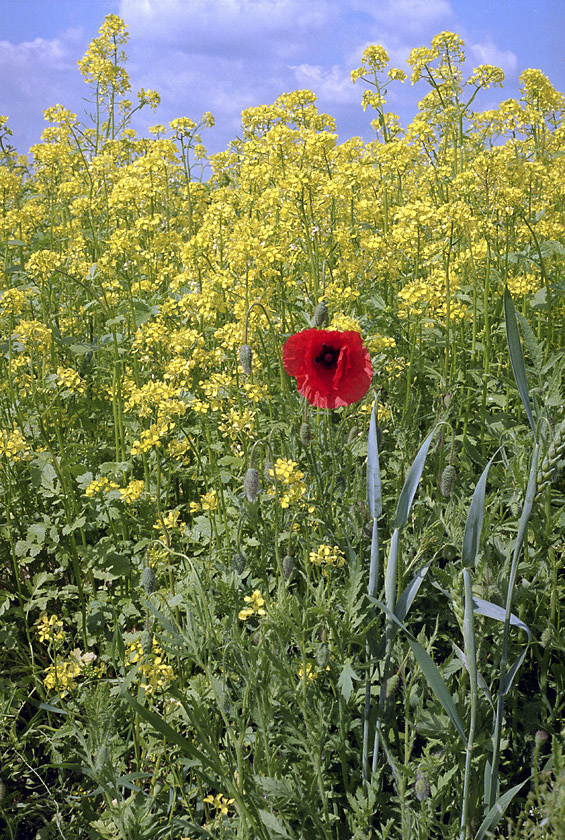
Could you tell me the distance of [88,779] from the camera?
2215 mm

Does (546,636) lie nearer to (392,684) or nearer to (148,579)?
(392,684)

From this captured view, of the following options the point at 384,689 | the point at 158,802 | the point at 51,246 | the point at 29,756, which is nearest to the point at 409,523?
the point at 384,689

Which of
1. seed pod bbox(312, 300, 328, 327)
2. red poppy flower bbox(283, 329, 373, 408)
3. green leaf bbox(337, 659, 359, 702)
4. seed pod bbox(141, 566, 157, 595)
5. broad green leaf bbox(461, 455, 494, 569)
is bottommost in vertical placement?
green leaf bbox(337, 659, 359, 702)

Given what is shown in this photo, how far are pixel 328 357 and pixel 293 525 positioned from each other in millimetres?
563

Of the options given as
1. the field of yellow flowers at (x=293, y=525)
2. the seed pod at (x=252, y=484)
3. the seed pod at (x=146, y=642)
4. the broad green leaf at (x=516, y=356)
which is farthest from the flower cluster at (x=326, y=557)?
the broad green leaf at (x=516, y=356)

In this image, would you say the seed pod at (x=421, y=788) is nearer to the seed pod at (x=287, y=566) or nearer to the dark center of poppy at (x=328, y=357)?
the seed pod at (x=287, y=566)

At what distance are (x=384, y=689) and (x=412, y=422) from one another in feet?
4.70

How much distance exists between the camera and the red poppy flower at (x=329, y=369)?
71.0 inches

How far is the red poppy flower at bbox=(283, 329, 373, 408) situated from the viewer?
1.80m

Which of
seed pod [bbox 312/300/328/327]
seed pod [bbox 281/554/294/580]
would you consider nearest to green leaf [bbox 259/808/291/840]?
seed pod [bbox 281/554/294/580]

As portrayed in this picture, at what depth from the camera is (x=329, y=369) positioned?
73.0 inches

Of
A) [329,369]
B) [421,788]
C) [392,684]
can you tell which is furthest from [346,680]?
[329,369]

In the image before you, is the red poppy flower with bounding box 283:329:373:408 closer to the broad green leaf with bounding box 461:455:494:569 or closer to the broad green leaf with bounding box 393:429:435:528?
the broad green leaf with bounding box 393:429:435:528

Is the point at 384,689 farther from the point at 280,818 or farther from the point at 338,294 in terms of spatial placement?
the point at 338,294
